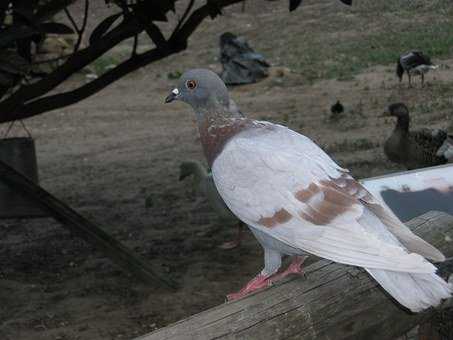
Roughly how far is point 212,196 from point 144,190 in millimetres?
2061

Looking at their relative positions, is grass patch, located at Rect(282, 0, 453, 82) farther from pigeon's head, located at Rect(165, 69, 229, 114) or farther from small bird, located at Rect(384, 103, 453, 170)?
pigeon's head, located at Rect(165, 69, 229, 114)

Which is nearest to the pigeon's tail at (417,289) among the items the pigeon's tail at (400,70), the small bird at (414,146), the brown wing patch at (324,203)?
the brown wing patch at (324,203)

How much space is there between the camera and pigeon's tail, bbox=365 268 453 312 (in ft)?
7.08

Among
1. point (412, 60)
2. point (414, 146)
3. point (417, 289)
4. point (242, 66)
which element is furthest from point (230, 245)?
point (242, 66)

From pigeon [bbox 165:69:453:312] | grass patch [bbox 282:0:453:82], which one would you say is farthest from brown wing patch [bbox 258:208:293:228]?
grass patch [bbox 282:0:453:82]

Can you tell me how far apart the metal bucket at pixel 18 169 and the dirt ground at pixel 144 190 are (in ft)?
1.78

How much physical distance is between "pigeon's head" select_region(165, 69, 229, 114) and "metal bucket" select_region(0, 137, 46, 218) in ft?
8.76

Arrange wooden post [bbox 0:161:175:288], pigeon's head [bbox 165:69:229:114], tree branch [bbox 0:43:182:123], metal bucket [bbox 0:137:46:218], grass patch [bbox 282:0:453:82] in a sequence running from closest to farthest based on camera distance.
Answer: pigeon's head [bbox 165:69:229:114] < wooden post [bbox 0:161:175:288] < metal bucket [bbox 0:137:46:218] < tree branch [bbox 0:43:182:123] < grass patch [bbox 282:0:453:82]

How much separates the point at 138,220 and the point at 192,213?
449 millimetres

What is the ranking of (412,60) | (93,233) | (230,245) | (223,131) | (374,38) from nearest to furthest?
1. (223,131)
2. (93,233)
3. (230,245)
4. (412,60)
5. (374,38)

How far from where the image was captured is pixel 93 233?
5262mm

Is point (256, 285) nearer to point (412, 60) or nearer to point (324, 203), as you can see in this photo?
point (324, 203)

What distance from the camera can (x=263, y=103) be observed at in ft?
41.4

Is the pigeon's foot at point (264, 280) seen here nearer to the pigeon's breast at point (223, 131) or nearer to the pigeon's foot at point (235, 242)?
the pigeon's breast at point (223, 131)
